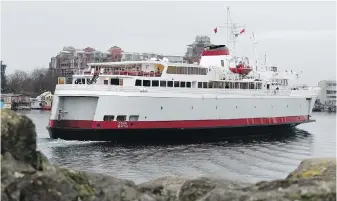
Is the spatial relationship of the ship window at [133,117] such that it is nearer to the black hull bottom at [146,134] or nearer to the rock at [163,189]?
the black hull bottom at [146,134]

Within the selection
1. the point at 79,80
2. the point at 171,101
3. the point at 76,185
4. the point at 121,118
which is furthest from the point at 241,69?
the point at 76,185

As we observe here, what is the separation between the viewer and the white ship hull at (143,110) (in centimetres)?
2980

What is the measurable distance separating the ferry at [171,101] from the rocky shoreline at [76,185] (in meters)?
24.0

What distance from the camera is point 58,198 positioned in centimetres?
523

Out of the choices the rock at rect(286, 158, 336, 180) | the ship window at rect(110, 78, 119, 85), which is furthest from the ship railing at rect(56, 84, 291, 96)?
the rock at rect(286, 158, 336, 180)

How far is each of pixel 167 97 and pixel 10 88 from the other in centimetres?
9432

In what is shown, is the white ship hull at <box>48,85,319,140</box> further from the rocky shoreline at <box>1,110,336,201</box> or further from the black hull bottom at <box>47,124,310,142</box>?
the rocky shoreline at <box>1,110,336,201</box>

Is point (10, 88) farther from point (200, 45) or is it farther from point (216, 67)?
point (216, 67)

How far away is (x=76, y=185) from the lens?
552 cm

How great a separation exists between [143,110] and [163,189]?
80.2 feet

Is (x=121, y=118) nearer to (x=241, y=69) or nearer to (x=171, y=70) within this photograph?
(x=171, y=70)

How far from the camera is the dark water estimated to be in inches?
824

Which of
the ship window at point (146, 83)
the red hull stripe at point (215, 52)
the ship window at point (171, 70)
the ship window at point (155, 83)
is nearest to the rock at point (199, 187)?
the ship window at point (146, 83)

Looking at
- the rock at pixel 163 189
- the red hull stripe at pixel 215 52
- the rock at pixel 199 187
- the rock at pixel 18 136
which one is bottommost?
the rock at pixel 163 189
